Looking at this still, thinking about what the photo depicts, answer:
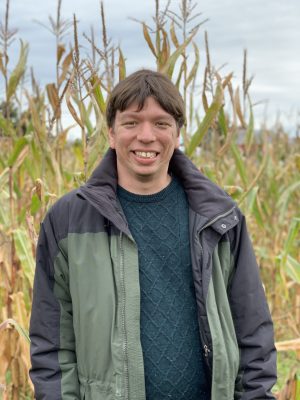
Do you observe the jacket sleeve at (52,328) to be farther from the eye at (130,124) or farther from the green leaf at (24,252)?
the green leaf at (24,252)

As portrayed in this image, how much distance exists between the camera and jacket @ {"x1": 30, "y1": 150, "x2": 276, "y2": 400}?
194 centimetres

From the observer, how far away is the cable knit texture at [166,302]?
197 cm

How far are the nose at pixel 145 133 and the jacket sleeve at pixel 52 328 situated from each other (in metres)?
0.38

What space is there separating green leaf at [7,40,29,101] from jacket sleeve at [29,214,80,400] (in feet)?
4.36

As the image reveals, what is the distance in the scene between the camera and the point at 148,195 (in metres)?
2.07

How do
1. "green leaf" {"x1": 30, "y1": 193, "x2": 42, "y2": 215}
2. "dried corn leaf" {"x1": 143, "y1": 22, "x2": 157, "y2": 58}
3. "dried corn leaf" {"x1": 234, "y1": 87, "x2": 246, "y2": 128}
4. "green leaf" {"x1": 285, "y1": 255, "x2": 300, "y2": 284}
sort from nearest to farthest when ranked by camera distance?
"dried corn leaf" {"x1": 143, "y1": 22, "x2": 157, "y2": 58}, "green leaf" {"x1": 30, "y1": 193, "x2": 42, "y2": 215}, "dried corn leaf" {"x1": 234, "y1": 87, "x2": 246, "y2": 128}, "green leaf" {"x1": 285, "y1": 255, "x2": 300, "y2": 284}

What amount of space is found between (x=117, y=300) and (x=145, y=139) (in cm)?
46

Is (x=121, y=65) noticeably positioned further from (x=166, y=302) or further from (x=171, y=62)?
(x=166, y=302)

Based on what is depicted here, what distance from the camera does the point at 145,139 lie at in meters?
1.95

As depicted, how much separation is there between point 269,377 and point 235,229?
46 cm

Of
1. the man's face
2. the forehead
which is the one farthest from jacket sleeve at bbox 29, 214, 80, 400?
the forehead

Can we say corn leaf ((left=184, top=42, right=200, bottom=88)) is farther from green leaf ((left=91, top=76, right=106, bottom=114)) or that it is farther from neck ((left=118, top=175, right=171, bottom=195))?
neck ((left=118, top=175, right=171, bottom=195))

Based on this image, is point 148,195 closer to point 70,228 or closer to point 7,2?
point 70,228

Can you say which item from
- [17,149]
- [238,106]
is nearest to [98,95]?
[17,149]
